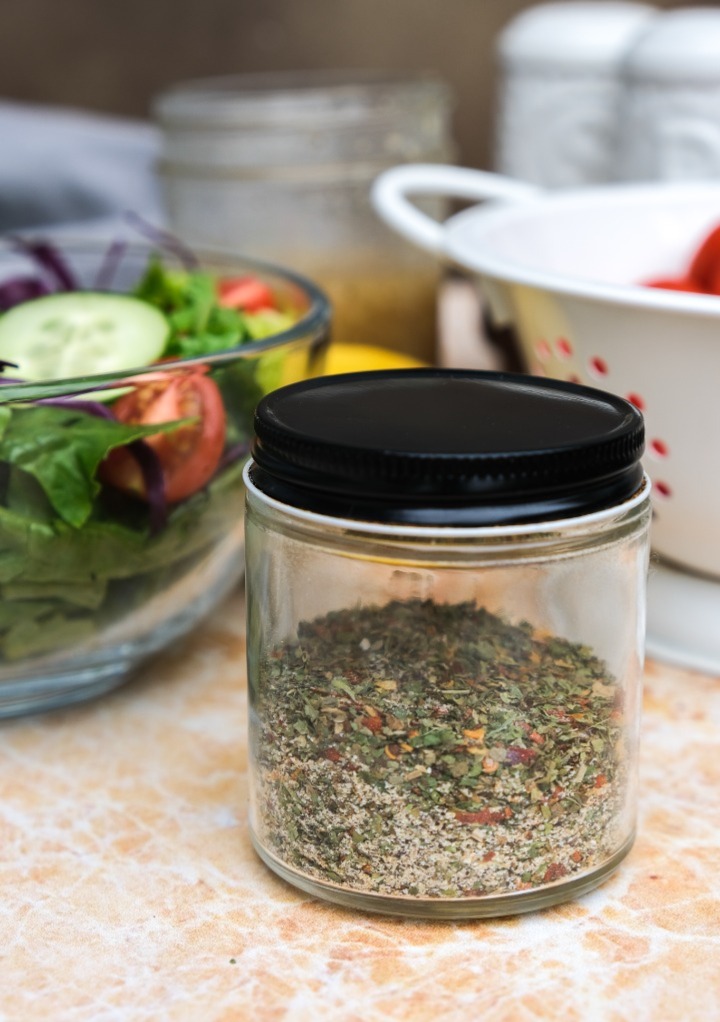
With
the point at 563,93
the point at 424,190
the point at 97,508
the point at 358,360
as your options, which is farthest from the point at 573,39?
the point at 97,508

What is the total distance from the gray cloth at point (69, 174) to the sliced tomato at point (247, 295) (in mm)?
368

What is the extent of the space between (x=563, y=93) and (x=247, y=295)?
1.53 feet

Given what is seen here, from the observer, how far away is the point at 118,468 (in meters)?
0.60

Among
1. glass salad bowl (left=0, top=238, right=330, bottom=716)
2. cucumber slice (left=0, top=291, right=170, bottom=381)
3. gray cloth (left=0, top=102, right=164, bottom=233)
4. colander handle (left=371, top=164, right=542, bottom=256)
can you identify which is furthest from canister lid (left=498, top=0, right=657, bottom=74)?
cucumber slice (left=0, top=291, right=170, bottom=381)

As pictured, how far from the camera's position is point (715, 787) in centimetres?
61

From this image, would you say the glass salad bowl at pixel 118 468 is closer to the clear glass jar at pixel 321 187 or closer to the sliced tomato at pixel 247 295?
the sliced tomato at pixel 247 295

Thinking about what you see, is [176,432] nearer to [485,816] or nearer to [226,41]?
[485,816]

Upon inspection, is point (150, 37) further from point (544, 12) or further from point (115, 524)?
point (115, 524)

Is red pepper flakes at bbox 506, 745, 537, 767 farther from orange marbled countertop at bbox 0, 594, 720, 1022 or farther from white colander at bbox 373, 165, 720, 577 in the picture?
white colander at bbox 373, 165, 720, 577

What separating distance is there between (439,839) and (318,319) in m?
0.33

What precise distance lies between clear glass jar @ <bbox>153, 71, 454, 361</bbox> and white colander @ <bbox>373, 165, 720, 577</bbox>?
175mm

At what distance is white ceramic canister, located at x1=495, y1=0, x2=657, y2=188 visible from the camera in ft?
3.63

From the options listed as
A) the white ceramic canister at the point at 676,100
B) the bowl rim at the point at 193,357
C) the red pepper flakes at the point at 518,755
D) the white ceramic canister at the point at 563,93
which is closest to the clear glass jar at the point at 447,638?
the red pepper flakes at the point at 518,755

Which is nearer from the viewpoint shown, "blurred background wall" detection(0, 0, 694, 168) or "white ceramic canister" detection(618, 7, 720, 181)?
"white ceramic canister" detection(618, 7, 720, 181)
